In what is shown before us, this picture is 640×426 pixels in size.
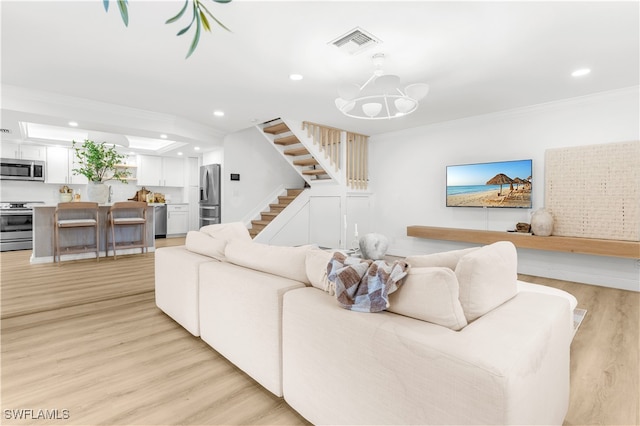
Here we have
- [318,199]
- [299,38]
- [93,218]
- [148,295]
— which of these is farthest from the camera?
[318,199]

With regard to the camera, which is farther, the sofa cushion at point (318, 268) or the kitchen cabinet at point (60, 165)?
the kitchen cabinet at point (60, 165)

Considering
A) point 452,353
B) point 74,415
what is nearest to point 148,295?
point 74,415

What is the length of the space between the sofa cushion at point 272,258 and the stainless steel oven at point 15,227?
590cm

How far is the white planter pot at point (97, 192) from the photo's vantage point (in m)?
5.22

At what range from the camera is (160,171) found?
8.13 m

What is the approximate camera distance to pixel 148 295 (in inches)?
135

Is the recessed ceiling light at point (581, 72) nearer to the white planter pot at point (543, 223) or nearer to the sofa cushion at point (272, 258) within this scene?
the white planter pot at point (543, 223)

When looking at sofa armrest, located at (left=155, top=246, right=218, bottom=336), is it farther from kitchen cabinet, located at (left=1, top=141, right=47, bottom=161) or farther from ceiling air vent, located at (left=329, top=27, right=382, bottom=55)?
kitchen cabinet, located at (left=1, top=141, right=47, bottom=161)

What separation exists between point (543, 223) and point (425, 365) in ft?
13.1

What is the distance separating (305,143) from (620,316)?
14.4 ft

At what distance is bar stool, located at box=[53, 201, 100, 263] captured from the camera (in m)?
4.93

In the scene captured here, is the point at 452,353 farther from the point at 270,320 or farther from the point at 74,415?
the point at 74,415

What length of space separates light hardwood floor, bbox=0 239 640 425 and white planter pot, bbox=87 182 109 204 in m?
2.24

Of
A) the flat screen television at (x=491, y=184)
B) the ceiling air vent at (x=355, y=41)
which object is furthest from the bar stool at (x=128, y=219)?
the flat screen television at (x=491, y=184)
